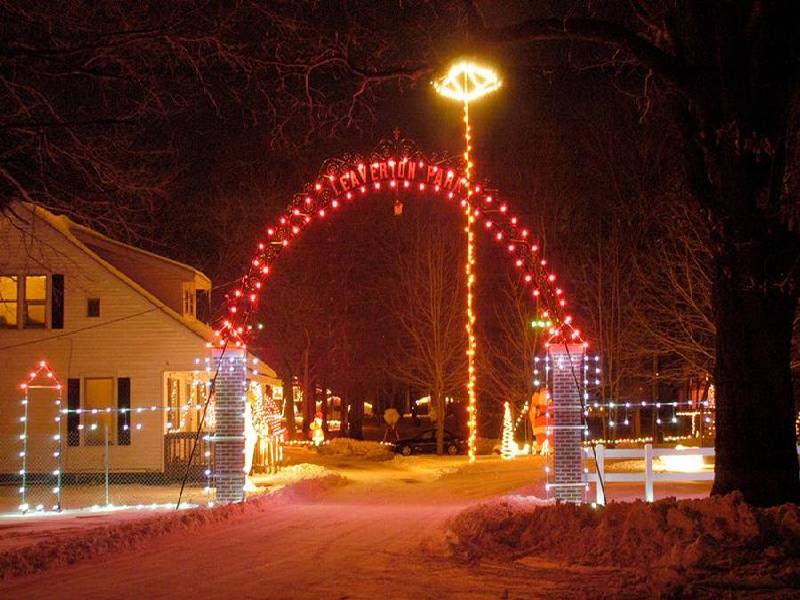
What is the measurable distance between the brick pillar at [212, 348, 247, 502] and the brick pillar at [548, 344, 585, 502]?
585cm

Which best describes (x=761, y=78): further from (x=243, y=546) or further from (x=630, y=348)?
(x=630, y=348)

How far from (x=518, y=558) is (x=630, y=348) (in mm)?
25207

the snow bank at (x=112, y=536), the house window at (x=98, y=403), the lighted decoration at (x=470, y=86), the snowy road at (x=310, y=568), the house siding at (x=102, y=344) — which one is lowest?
the snowy road at (x=310, y=568)

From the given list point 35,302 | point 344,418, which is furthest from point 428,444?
point 344,418

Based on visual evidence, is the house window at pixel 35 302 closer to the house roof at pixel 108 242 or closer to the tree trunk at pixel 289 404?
the house roof at pixel 108 242

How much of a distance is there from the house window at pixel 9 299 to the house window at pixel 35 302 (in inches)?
12.3

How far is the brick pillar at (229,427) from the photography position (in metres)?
17.8

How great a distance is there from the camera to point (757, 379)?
12578 millimetres

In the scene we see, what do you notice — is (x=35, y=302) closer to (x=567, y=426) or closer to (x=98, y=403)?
(x=98, y=403)

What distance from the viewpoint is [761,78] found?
12.5m

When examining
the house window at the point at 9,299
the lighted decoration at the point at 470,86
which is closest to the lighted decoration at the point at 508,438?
the lighted decoration at the point at 470,86

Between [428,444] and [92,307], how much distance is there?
1826cm

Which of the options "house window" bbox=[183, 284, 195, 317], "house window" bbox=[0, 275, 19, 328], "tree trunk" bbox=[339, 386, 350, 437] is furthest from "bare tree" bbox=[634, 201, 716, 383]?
"tree trunk" bbox=[339, 386, 350, 437]

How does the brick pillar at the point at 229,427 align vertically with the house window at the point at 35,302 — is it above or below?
below
